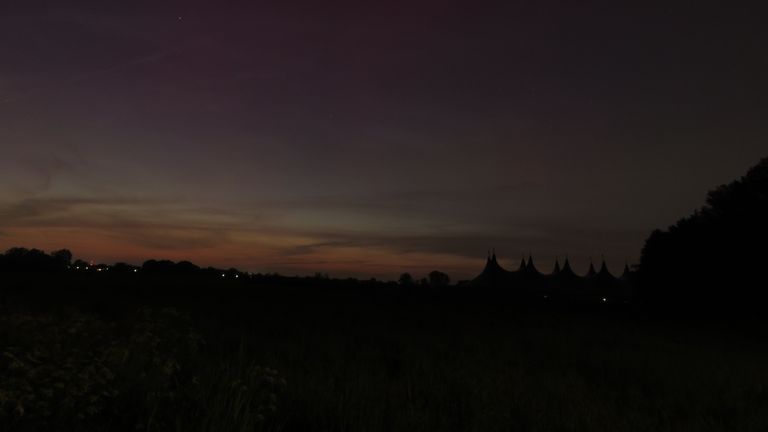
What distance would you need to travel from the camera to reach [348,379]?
881cm

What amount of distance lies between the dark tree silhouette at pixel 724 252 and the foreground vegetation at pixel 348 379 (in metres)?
13.5

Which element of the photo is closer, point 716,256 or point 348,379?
point 348,379

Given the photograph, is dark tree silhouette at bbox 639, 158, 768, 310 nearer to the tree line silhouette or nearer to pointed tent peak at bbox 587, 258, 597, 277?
the tree line silhouette

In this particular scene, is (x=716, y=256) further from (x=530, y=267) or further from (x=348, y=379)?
(x=530, y=267)

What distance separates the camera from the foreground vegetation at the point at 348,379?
5715 mm

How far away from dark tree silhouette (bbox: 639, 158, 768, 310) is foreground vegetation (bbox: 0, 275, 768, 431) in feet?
44.3

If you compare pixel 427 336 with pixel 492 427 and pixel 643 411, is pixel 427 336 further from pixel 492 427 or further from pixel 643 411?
pixel 492 427

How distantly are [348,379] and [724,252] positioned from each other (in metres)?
28.0

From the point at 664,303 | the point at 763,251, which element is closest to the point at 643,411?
A: the point at 763,251

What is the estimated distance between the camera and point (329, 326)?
18.3m

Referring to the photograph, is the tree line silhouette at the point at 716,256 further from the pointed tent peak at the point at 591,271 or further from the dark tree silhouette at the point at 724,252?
the pointed tent peak at the point at 591,271

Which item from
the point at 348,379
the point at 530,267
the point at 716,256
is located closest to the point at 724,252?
the point at 716,256

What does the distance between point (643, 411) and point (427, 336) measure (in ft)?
26.4

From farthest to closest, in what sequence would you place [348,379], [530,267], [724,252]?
1. [530,267]
2. [724,252]
3. [348,379]
